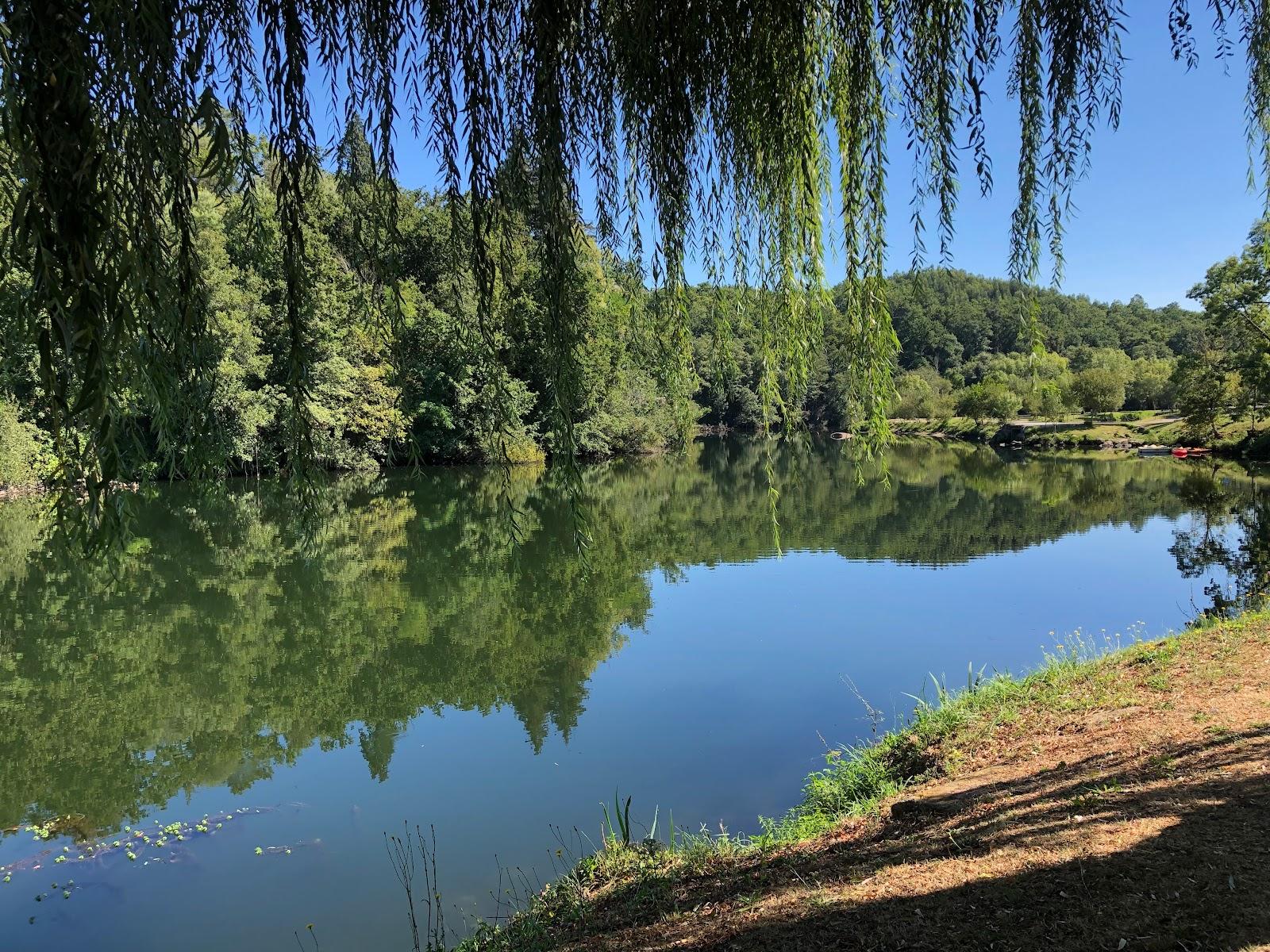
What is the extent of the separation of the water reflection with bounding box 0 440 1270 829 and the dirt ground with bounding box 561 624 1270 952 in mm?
1586

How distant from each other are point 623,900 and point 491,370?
3184 millimetres

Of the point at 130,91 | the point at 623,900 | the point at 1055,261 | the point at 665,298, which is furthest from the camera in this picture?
the point at 623,900

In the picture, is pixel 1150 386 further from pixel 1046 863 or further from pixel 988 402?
pixel 1046 863

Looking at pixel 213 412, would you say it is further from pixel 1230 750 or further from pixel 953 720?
Result: pixel 953 720

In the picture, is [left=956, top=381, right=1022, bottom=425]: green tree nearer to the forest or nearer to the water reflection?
the water reflection

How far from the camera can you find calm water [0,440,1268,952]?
4.80 m

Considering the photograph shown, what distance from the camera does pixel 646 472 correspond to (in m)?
33.4

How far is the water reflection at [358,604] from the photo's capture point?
652 centimetres

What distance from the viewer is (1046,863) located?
9.33 ft

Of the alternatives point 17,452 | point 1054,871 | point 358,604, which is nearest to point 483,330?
point 1054,871

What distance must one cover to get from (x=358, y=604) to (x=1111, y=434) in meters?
43.4

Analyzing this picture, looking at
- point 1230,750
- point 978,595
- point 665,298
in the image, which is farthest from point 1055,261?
point 978,595

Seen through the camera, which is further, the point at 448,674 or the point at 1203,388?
the point at 1203,388

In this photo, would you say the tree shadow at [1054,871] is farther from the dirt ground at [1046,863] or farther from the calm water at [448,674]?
the calm water at [448,674]
